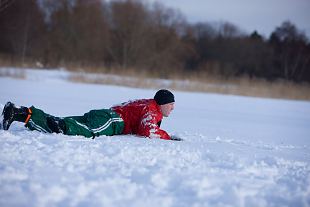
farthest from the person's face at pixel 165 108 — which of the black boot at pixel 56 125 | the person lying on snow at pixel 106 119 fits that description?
the black boot at pixel 56 125

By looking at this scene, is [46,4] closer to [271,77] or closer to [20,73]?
[20,73]

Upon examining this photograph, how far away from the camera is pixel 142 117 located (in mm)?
3734

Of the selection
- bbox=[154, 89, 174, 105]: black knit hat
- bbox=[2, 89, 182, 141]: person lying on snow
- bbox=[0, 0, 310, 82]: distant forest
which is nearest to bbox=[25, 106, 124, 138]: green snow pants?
bbox=[2, 89, 182, 141]: person lying on snow

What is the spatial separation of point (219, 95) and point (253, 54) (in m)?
14.6

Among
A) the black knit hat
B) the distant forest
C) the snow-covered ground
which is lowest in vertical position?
the snow-covered ground

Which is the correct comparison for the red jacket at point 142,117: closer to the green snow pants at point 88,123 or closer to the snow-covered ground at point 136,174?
the green snow pants at point 88,123

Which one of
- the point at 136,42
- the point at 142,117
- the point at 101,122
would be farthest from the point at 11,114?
the point at 136,42

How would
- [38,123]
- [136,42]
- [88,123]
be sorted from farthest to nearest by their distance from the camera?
[136,42] < [88,123] < [38,123]

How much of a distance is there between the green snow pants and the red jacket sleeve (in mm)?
228

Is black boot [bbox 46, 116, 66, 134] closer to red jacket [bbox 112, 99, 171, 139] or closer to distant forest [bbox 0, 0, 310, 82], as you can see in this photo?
red jacket [bbox 112, 99, 171, 139]

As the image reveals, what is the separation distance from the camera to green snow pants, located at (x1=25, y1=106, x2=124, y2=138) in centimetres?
337

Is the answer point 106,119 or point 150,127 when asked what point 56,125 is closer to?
point 106,119

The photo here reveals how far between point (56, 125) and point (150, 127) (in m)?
0.89

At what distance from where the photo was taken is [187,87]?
44.9 feet
